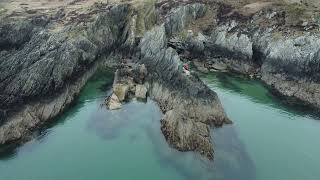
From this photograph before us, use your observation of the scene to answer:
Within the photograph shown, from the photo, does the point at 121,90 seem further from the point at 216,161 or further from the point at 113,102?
the point at 216,161

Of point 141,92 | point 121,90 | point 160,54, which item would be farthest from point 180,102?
point 160,54

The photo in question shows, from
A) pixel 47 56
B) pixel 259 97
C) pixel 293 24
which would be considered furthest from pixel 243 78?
pixel 47 56

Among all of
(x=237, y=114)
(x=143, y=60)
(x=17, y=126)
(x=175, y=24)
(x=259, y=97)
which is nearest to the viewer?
(x=17, y=126)

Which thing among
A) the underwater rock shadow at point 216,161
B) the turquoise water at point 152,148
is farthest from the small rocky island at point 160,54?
the turquoise water at point 152,148

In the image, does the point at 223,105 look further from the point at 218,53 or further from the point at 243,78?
the point at 218,53

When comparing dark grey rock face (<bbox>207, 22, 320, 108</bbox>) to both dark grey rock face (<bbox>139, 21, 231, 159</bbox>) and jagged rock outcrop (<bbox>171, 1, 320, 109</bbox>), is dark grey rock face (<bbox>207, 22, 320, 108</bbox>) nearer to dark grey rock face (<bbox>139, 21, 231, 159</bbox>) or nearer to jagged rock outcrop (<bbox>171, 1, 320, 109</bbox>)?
jagged rock outcrop (<bbox>171, 1, 320, 109</bbox>)
